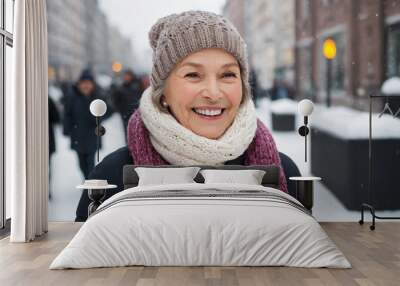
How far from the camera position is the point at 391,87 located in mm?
6496

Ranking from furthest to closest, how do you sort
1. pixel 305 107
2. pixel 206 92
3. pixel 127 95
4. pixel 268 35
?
1. pixel 268 35
2. pixel 127 95
3. pixel 305 107
4. pixel 206 92

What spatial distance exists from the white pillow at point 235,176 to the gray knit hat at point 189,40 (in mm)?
924

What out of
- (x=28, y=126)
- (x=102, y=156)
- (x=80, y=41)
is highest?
(x=80, y=41)

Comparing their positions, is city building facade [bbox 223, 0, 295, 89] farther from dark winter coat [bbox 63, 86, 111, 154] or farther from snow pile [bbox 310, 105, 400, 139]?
dark winter coat [bbox 63, 86, 111, 154]

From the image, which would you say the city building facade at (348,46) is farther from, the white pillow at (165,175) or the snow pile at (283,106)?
the white pillow at (165,175)

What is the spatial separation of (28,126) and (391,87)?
11.6ft

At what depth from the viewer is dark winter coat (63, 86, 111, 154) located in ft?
21.6

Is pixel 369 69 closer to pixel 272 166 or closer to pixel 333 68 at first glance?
pixel 333 68

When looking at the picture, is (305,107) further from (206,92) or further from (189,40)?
(189,40)

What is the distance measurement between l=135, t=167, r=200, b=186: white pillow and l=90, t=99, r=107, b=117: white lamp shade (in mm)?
831

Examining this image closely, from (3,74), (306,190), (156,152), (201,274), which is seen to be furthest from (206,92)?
(201,274)

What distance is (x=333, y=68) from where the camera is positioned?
21.6 ft

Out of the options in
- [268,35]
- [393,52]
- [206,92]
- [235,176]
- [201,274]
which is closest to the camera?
[201,274]

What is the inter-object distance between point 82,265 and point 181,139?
213 cm
